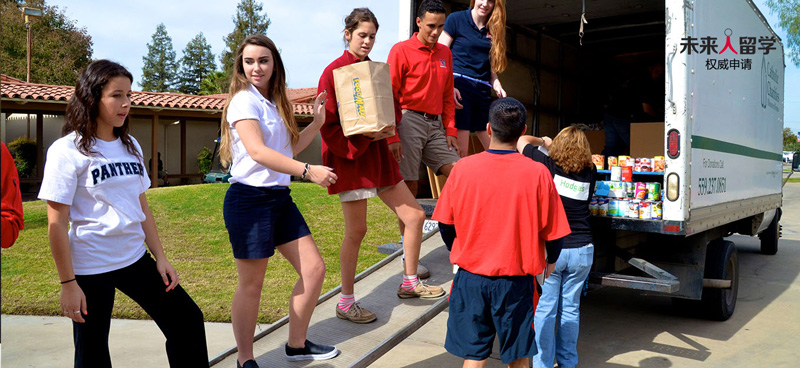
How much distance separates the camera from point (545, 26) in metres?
7.51

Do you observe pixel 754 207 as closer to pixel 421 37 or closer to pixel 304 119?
pixel 421 37

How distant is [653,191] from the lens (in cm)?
417

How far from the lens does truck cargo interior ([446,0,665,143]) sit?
688cm

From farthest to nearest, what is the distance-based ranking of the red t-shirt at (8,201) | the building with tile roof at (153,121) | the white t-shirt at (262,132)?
the building with tile roof at (153,121) < the white t-shirt at (262,132) < the red t-shirt at (8,201)

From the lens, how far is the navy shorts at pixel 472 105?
4715mm

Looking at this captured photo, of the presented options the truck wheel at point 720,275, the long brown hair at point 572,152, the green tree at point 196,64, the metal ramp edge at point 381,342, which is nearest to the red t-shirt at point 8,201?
the metal ramp edge at point 381,342

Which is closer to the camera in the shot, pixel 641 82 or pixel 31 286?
pixel 31 286

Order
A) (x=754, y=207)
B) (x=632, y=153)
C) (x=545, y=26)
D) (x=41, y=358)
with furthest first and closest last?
(x=545, y=26) < (x=754, y=207) < (x=632, y=153) < (x=41, y=358)

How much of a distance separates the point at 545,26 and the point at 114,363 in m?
6.01

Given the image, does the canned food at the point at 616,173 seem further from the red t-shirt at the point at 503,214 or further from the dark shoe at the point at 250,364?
the dark shoe at the point at 250,364

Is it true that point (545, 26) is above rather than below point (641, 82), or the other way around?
above

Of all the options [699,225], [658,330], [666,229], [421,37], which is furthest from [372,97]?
[658,330]

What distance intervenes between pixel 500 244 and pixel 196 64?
55765 millimetres

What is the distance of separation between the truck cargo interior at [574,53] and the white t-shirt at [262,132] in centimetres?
342
